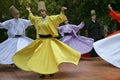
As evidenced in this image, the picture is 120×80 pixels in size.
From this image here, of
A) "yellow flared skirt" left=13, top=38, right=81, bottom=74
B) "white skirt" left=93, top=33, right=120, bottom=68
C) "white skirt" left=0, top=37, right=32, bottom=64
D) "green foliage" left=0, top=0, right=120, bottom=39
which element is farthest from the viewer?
"green foliage" left=0, top=0, right=120, bottom=39

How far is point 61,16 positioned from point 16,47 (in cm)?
208

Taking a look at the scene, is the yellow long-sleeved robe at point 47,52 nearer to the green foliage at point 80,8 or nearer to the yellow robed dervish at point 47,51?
the yellow robed dervish at point 47,51

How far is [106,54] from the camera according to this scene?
9625 millimetres

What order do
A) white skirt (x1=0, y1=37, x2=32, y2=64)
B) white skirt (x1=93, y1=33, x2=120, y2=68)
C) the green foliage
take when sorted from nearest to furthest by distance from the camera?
white skirt (x1=93, y1=33, x2=120, y2=68) < white skirt (x1=0, y1=37, x2=32, y2=64) < the green foliage

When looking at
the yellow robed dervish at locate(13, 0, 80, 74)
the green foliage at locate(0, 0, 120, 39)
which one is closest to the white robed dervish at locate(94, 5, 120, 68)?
the yellow robed dervish at locate(13, 0, 80, 74)

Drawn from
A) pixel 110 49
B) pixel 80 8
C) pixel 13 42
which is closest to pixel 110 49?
pixel 110 49

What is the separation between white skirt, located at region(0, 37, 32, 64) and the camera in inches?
420

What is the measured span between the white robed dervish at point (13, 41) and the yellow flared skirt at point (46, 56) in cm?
106

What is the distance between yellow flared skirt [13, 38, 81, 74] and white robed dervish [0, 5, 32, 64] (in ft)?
3.47

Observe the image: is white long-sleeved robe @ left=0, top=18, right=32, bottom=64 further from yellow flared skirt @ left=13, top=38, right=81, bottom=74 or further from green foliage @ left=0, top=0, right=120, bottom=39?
green foliage @ left=0, top=0, right=120, bottom=39

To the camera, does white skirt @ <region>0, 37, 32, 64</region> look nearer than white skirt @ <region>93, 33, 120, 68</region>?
No

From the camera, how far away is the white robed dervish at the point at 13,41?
1070cm

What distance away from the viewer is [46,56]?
909cm

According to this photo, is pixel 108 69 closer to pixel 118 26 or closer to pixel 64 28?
pixel 64 28
